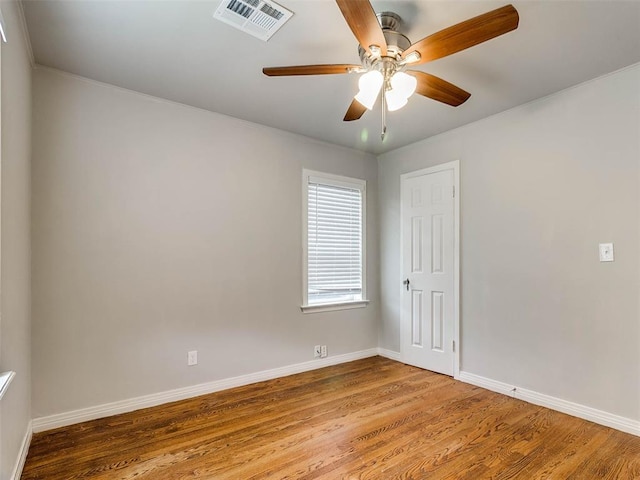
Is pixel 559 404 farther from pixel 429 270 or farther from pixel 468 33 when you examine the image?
pixel 468 33

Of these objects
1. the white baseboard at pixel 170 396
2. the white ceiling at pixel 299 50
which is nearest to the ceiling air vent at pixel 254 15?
the white ceiling at pixel 299 50

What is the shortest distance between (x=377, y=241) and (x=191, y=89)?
2.58 metres

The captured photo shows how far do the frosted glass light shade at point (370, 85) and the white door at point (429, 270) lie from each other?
1942mm

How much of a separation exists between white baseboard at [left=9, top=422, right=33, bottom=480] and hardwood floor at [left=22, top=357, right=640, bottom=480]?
4 cm

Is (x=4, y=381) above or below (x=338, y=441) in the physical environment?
above

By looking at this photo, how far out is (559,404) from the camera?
2.72 m

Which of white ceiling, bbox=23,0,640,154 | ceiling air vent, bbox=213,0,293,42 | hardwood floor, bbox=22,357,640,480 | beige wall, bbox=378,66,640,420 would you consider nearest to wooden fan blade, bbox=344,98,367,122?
white ceiling, bbox=23,0,640,154

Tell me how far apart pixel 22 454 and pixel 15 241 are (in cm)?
119

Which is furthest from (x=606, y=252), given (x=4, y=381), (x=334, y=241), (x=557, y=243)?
(x=4, y=381)

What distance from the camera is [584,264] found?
2633 millimetres

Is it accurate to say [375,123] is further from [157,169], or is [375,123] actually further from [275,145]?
[157,169]

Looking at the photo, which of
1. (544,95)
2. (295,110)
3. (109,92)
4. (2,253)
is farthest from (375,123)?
(2,253)

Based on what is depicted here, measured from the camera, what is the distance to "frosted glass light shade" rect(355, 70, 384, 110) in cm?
180

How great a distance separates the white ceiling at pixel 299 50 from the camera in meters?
1.88
